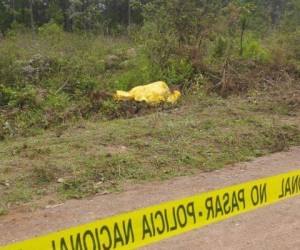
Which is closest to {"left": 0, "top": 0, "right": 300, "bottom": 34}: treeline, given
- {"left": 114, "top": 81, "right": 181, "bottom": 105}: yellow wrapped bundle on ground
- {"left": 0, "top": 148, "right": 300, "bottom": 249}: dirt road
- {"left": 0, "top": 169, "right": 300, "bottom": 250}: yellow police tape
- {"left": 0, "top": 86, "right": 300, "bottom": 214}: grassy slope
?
{"left": 114, "top": 81, "right": 181, "bottom": 105}: yellow wrapped bundle on ground

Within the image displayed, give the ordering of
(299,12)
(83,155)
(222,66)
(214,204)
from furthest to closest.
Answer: (299,12) < (222,66) < (83,155) < (214,204)

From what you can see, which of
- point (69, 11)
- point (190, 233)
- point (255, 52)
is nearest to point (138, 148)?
point (190, 233)

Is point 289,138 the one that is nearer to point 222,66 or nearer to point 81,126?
point 81,126

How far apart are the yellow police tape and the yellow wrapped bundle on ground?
20.3 ft

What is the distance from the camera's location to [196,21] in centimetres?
1234

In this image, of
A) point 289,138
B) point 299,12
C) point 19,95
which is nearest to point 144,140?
point 289,138

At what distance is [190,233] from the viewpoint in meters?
4.71

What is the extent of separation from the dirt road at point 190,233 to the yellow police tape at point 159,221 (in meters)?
0.91

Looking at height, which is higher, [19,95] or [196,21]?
[196,21]

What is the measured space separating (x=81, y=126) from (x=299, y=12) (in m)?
14.3

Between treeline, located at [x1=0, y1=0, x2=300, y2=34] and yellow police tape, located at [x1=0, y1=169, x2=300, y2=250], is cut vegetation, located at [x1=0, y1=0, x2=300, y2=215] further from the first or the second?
treeline, located at [x1=0, y1=0, x2=300, y2=34]

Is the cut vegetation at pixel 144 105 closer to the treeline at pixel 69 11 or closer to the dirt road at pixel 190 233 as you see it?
the dirt road at pixel 190 233

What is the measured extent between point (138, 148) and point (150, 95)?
Result: 2.85 meters

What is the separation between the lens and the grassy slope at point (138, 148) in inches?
236
